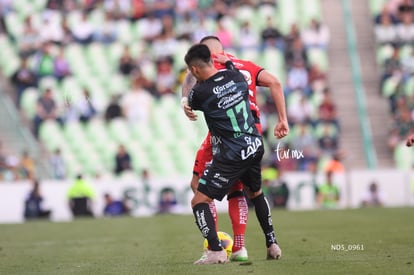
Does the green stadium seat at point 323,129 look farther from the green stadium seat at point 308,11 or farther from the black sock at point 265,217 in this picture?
the black sock at point 265,217

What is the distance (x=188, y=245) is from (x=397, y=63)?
18.8 meters

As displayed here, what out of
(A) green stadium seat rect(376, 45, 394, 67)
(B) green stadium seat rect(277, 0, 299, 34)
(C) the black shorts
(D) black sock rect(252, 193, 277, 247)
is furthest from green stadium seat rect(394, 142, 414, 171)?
(C) the black shorts

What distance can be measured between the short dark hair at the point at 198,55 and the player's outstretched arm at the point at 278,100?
2.81 feet

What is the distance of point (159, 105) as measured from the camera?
29.3 metres

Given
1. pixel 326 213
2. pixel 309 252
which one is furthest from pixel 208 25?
pixel 309 252

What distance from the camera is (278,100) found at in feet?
35.2

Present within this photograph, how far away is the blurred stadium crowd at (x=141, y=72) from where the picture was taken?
1105 inches

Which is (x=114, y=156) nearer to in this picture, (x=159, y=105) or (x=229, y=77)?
(x=159, y=105)

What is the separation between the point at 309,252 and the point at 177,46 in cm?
1949

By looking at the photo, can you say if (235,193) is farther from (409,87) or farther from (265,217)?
(409,87)

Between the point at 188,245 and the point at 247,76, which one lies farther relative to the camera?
the point at 188,245

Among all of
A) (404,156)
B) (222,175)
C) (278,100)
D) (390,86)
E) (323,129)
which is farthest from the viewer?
(390,86)

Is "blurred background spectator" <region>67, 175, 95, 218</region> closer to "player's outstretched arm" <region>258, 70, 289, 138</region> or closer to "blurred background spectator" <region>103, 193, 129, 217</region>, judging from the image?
"blurred background spectator" <region>103, 193, 129, 217</region>

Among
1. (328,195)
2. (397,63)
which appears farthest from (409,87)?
(328,195)
